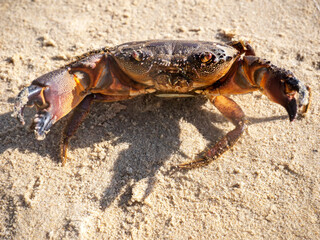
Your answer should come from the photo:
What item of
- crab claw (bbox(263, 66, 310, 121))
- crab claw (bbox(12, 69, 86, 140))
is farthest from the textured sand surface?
crab claw (bbox(263, 66, 310, 121))

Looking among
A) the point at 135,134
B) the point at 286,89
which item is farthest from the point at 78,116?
the point at 286,89

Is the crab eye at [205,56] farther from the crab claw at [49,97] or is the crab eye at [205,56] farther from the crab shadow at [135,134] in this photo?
the crab claw at [49,97]

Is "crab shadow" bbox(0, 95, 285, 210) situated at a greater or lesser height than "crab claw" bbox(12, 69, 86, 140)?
lesser

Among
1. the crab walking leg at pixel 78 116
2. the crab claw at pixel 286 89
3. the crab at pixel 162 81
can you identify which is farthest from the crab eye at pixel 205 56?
the crab walking leg at pixel 78 116

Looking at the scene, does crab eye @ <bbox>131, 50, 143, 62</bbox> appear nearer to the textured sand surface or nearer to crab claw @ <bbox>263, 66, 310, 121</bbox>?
the textured sand surface

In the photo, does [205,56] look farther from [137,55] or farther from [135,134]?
[135,134]

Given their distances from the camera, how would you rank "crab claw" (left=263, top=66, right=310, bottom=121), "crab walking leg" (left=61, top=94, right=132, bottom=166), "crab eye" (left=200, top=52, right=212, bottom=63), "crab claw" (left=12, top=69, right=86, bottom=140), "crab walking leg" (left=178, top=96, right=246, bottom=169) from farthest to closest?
"crab walking leg" (left=61, top=94, right=132, bottom=166) < "crab walking leg" (left=178, top=96, right=246, bottom=169) < "crab eye" (left=200, top=52, right=212, bottom=63) < "crab claw" (left=12, top=69, right=86, bottom=140) < "crab claw" (left=263, top=66, right=310, bottom=121)
